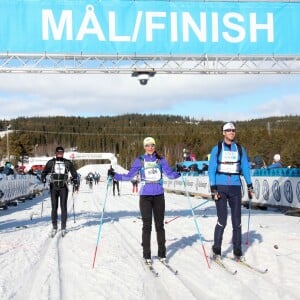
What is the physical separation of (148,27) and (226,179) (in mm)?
6127

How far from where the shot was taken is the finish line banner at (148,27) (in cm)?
1172

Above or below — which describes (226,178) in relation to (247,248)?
above

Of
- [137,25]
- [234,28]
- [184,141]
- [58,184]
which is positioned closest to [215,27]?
[234,28]

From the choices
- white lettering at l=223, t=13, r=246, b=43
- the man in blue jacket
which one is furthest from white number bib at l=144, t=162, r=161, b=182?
white lettering at l=223, t=13, r=246, b=43

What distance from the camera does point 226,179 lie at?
711cm

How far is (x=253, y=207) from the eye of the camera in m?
17.7

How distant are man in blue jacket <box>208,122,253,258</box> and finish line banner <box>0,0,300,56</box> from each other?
223 inches

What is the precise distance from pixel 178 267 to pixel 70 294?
1901 millimetres

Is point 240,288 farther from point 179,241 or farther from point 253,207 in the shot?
point 253,207

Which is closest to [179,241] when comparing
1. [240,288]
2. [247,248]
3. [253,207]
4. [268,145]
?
[247,248]

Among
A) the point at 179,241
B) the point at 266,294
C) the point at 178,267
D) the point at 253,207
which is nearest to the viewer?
the point at 266,294

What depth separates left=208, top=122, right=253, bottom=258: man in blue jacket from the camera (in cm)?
708

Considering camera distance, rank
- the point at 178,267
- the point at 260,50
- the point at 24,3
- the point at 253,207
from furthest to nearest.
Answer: the point at 253,207 < the point at 260,50 < the point at 24,3 < the point at 178,267

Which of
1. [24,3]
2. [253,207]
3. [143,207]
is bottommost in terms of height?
[253,207]
